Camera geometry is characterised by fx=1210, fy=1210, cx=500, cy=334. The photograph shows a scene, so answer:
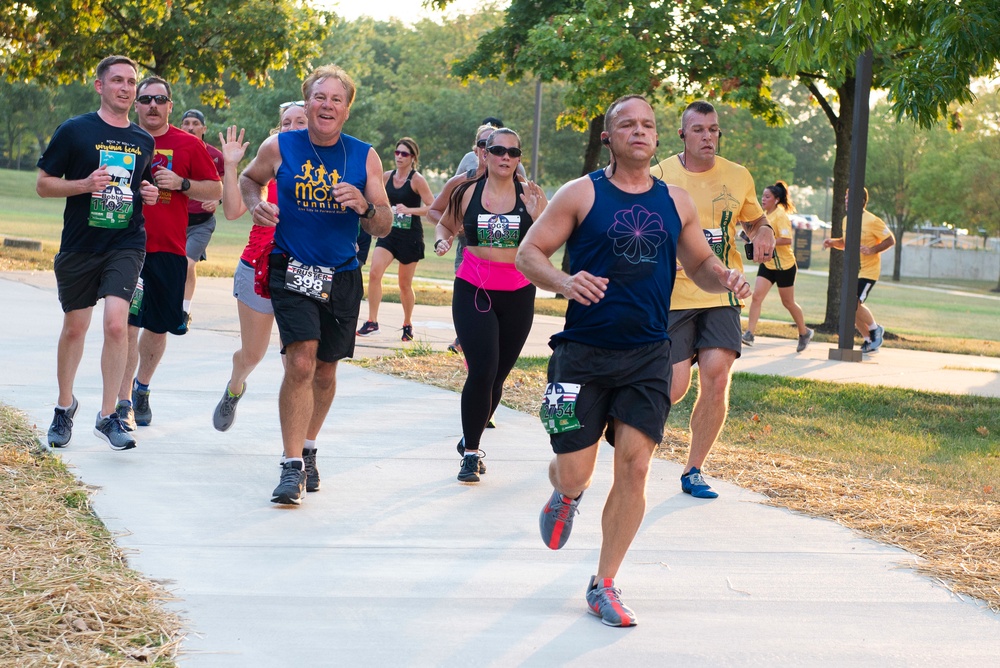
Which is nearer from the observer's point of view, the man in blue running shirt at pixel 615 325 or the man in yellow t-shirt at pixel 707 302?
the man in blue running shirt at pixel 615 325

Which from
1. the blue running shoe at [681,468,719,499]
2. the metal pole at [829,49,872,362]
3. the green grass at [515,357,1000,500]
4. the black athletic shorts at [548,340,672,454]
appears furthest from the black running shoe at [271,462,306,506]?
the metal pole at [829,49,872,362]

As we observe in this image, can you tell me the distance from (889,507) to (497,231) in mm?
2656

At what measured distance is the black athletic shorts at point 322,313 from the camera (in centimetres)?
597

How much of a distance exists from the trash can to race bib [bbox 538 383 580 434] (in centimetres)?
5544

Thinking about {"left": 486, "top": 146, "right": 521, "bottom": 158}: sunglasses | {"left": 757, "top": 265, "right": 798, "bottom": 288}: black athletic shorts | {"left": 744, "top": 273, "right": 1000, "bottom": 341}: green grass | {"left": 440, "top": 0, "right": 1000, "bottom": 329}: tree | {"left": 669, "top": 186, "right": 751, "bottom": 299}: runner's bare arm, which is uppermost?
{"left": 440, "top": 0, "right": 1000, "bottom": 329}: tree

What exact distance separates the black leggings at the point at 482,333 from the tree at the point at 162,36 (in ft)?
51.1

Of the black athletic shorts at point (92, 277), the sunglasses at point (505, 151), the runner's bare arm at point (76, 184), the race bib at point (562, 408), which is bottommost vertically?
the race bib at point (562, 408)

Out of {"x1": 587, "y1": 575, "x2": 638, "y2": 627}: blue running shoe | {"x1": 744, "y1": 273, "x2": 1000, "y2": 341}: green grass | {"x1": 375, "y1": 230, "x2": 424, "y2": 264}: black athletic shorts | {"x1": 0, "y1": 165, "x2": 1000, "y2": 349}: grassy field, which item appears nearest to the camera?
{"x1": 587, "y1": 575, "x2": 638, "y2": 627}: blue running shoe

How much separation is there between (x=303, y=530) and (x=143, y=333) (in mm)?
2911

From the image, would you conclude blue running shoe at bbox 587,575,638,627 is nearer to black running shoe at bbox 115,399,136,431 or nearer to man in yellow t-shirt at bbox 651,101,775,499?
man in yellow t-shirt at bbox 651,101,775,499

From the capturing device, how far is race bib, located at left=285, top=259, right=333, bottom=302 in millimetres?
5984

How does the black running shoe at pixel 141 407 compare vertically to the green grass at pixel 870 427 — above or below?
above

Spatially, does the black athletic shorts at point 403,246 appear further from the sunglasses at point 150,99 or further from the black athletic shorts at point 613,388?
the black athletic shorts at point 613,388

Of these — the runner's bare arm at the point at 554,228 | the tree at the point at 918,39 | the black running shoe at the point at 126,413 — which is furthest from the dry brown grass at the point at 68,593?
the tree at the point at 918,39
